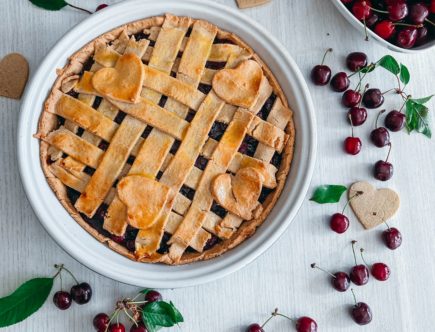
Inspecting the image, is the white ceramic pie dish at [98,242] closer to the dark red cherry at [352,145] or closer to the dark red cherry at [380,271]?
the dark red cherry at [352,145]

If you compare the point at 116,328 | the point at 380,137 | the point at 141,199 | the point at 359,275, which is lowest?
the point at 116,328

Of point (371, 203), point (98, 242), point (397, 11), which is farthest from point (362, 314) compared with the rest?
point (397, 11)

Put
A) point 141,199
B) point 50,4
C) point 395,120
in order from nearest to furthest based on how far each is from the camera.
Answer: point 141,199 < point 50,4 < point 395,120

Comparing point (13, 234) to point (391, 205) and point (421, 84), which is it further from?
point (421, 84)

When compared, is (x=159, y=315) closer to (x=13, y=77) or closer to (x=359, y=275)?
(x=359, y=275)

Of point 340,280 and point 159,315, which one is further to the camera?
point 340,280

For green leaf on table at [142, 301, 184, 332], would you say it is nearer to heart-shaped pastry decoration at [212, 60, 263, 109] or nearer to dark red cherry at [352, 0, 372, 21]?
heart-shaped pastry decoration at [212, 60, 263, 109]

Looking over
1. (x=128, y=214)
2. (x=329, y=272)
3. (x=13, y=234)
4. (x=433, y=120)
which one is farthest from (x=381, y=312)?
(x=13, y=234)

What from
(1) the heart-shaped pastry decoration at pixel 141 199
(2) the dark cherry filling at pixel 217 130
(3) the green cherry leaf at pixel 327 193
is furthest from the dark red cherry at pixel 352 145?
(1) the heart-shaped pastry decoration at pixel 141 199
